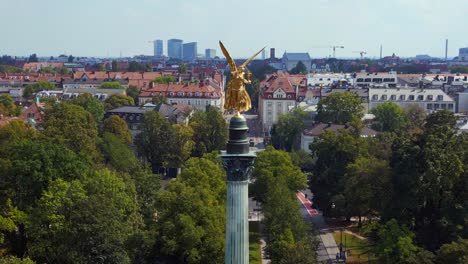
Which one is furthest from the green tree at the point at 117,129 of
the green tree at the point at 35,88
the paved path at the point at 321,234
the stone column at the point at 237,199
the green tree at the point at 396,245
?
the green tree at the point at 35,88

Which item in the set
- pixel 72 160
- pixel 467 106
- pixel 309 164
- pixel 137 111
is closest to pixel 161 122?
pixel 137 111

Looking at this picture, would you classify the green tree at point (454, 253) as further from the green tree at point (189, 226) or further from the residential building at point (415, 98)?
the residential building at point (415, 98)

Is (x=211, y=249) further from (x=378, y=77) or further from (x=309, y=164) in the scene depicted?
(x=378, y=77)

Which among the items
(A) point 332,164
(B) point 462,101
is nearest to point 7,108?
(A) point 332,164

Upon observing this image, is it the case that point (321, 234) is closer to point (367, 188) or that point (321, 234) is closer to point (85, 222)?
point (367, 188)

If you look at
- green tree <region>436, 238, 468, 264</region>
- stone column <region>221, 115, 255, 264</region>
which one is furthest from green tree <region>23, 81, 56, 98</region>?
stone column <region>221, 115, 255, 264</region>
